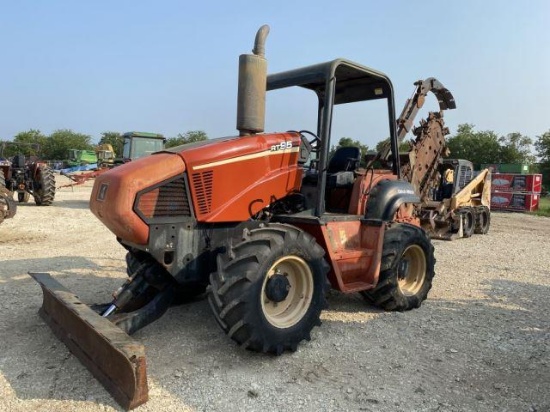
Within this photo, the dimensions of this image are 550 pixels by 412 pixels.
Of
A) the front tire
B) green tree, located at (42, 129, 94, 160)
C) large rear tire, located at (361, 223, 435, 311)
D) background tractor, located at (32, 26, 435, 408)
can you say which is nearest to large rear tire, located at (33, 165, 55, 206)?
the front tire

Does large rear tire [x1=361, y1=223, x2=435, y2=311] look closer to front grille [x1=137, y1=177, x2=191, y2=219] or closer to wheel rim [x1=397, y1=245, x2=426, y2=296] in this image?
wheel rim [x1=397, y1=245, x2=426, y2=296]

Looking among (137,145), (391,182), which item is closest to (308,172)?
(391,182)

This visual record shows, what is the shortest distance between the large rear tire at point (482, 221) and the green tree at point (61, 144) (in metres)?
73.1

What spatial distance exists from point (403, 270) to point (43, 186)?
1352cm

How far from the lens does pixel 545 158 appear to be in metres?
42.1

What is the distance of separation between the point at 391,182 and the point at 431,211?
6795mm

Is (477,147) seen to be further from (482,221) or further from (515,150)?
(482,221)

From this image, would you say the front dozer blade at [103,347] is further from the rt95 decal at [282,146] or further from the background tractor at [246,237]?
the rt95 decal at [282,146]

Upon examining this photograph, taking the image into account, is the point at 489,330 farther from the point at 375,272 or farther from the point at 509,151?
the point at 509,151

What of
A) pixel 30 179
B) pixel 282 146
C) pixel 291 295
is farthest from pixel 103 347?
pixel 30 179

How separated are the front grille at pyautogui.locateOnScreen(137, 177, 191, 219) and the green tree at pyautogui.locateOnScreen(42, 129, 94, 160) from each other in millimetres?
78618

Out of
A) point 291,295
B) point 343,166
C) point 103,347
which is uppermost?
point 343,166

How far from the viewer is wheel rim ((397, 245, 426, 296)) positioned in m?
5.42

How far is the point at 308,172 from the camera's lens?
500 cm
